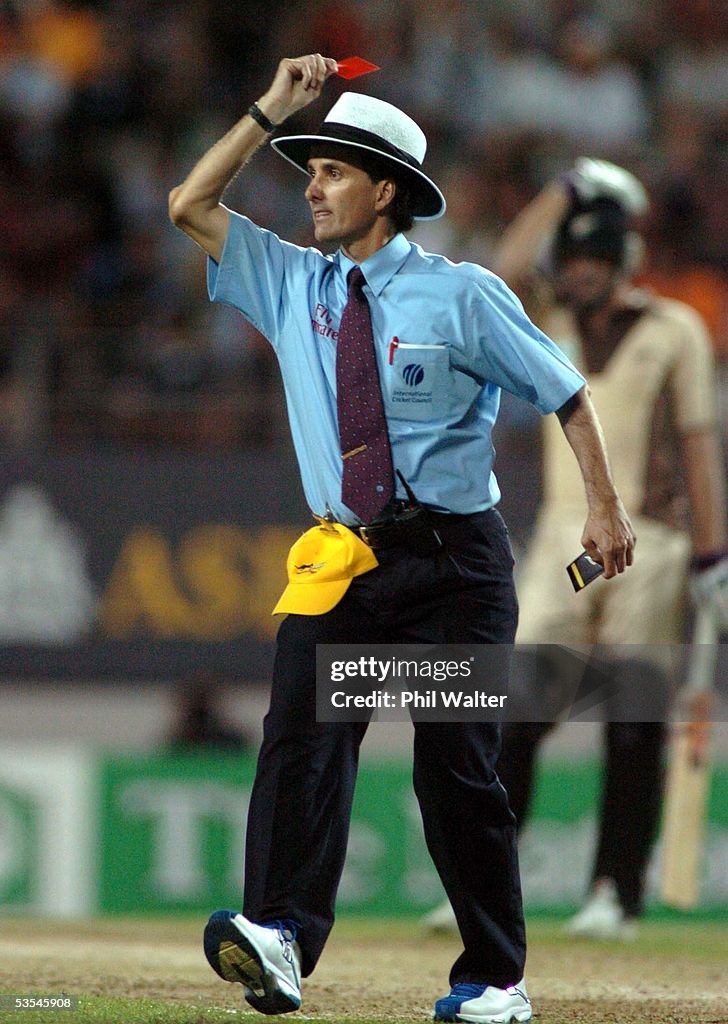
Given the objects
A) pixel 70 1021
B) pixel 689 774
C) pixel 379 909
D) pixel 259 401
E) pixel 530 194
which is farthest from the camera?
pixel 530 194

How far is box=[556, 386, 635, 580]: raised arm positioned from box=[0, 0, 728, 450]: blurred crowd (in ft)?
22.2

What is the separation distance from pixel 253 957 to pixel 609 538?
1.27m

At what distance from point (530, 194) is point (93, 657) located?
4159 mm

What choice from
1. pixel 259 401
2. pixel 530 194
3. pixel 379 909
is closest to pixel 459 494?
pixel 379 909

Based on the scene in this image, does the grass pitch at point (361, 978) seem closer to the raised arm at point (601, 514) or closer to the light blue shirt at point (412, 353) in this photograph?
the raised arm at point (601, 514)

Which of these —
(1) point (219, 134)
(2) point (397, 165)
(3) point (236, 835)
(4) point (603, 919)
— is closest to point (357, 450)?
(2) point (397, 165)

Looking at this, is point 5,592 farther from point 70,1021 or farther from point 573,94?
point 70,1021

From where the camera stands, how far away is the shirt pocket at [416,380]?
4441 mm

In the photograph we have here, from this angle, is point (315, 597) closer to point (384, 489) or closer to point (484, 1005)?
point (384, 489)

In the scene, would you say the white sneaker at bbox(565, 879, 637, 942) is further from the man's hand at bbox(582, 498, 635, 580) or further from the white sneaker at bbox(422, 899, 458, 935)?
the man's hand at bbox(582, 498, 635, 580)

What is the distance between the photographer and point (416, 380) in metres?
4.45

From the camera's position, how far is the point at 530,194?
12.3m

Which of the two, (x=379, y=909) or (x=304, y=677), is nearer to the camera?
(x=304, y=677)

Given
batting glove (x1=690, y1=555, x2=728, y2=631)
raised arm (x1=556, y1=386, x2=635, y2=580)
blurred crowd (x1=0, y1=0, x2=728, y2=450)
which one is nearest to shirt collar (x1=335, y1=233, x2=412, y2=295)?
raised arm (x1=556, y1=386, x2=635, y2=580)
